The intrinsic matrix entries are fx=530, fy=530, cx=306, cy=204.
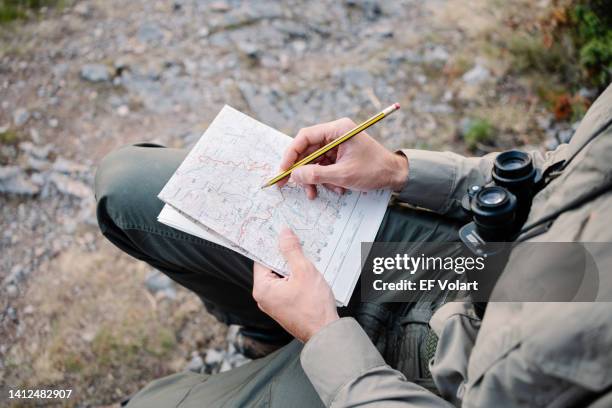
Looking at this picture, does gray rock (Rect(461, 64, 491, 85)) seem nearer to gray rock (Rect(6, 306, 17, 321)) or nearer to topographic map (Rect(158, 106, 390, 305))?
topographic map (Rect(158, 106, 390, 305))

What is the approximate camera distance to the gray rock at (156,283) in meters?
2.57

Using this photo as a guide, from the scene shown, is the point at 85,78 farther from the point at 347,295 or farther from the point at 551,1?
the point at 551,1

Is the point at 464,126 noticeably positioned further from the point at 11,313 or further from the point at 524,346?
the point at 11,313

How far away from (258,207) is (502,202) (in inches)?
29.3

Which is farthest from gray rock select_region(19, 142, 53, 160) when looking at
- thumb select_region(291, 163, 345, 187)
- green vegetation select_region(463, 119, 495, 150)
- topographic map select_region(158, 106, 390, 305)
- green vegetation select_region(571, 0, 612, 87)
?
green vegetation select_region(571, 0, 612, 87)

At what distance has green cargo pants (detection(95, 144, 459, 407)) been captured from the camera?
1583 millimetres

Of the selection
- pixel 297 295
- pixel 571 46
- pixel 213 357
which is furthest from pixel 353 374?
pixel 571 46

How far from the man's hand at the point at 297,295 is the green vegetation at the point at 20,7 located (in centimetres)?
306

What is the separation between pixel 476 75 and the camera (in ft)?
11.1

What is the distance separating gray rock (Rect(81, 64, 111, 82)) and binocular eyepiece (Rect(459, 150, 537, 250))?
2.63 meters

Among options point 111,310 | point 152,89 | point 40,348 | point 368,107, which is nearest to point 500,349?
point 111,310

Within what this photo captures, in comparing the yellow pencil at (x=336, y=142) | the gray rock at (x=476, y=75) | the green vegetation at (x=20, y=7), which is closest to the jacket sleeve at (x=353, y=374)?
the yellow pencil at (x=336, y=142)

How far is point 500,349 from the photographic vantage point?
3.63 feet

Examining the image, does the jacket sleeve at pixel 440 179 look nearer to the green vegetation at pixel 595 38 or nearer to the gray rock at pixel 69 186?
the green vegetation at pixel 595 38
